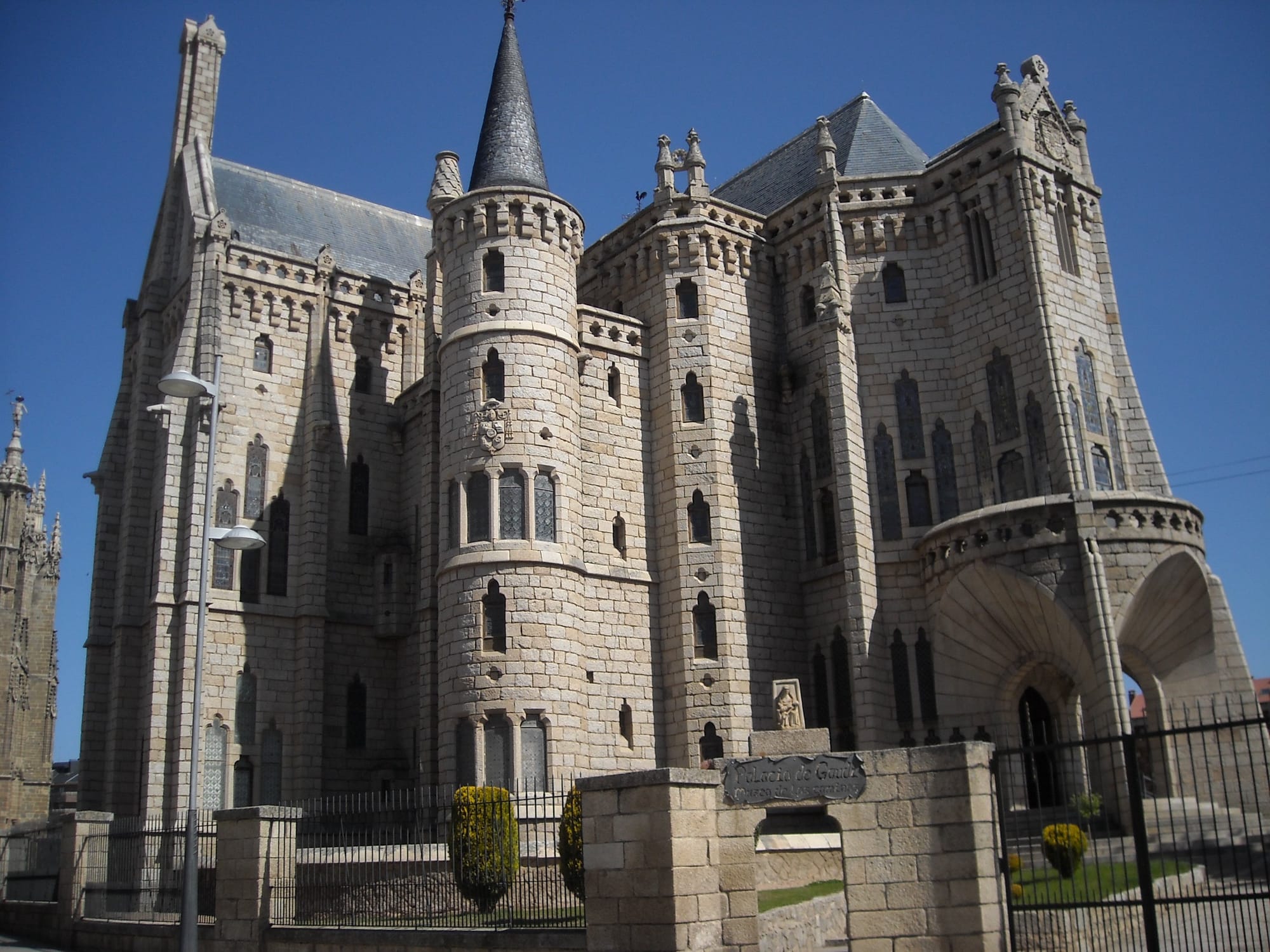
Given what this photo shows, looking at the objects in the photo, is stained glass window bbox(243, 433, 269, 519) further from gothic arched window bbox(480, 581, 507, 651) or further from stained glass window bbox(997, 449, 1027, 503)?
stained glass window bbox(997, 449, 1027, 503)

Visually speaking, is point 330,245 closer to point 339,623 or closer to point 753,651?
point 339,623

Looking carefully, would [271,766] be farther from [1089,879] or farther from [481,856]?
[1089,879]

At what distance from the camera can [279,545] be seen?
108 ft

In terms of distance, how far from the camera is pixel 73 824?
21969 millimetres

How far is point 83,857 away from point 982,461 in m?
20.2

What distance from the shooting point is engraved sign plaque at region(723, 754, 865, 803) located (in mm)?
12969

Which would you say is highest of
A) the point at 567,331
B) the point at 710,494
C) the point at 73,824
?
the point at 567,331

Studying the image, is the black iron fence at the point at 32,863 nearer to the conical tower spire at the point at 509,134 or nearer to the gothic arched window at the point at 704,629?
the gothic arched window at the point at 704,629

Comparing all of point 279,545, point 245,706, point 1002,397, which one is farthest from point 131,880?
point 1002,397

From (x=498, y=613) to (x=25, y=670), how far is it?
36780mm

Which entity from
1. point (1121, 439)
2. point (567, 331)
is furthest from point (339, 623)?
point (1121, 439)

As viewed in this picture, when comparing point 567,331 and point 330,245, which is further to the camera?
point 330,245

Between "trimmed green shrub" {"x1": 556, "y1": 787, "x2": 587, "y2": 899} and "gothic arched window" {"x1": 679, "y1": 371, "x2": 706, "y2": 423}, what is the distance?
14.6m

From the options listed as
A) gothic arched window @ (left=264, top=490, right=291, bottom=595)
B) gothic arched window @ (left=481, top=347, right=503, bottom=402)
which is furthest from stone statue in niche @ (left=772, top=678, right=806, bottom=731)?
gothic arched window @ (left=264, top=490, right=291, bottom=595)
